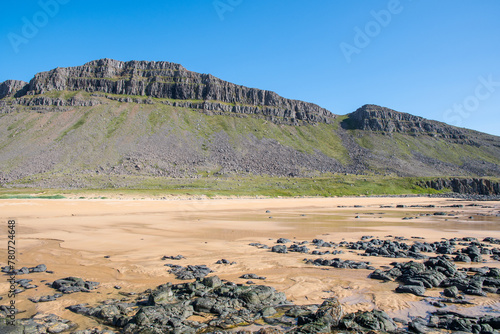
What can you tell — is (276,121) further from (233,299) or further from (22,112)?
(233,299)

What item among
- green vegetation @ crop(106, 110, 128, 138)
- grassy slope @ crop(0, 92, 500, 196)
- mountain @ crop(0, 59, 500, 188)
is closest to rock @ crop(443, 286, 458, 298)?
grassy slope @ crop(0, 92, 500, 196)

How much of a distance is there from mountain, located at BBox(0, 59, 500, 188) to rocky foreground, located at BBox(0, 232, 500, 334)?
244 feet

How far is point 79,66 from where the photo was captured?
160 metres

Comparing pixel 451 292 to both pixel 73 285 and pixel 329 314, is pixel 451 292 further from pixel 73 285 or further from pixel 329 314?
pixel 73 285

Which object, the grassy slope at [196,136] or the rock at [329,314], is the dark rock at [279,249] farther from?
the grassy slope at [196,136]

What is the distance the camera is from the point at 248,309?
915 centimetres

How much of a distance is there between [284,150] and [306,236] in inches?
4480

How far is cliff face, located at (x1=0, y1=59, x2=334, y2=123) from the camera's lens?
15288 cm

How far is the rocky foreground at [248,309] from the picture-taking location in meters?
7.85

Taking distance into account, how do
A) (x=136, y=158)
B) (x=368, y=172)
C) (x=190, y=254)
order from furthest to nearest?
(x=368, y=172) → (x=136, y=158) → (x=190, y=254)

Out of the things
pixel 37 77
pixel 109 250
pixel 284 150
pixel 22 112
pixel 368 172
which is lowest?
pixel 109 250

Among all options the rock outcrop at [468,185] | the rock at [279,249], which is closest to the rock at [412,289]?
the rock at [279,249]

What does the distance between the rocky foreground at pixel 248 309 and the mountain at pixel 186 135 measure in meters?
74.2

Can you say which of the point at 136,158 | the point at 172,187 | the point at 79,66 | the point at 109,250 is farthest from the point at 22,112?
the point at 109,250
